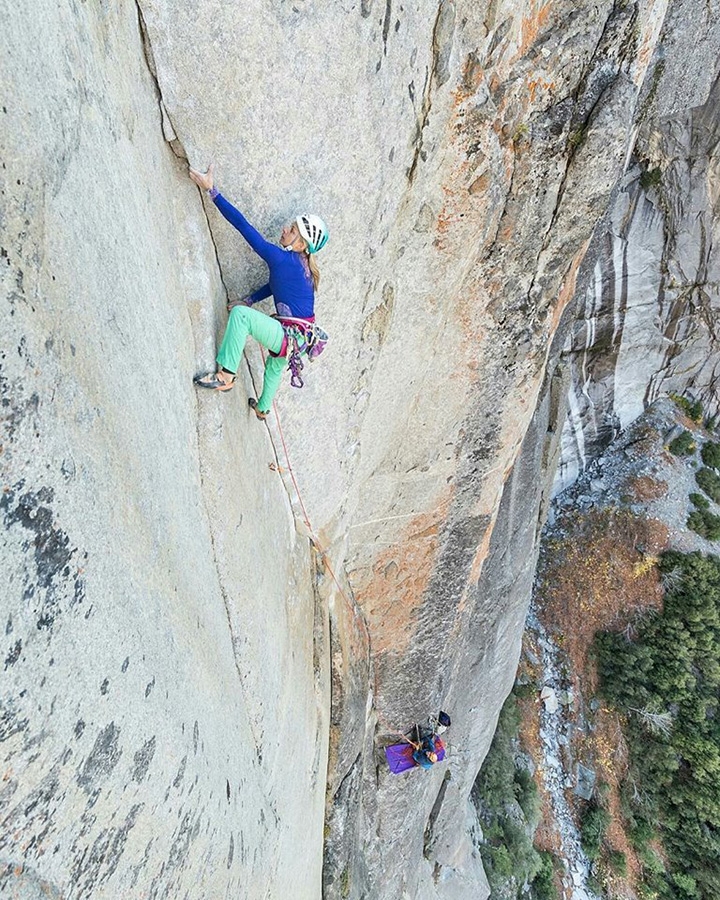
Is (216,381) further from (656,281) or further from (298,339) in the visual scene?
(656,281)

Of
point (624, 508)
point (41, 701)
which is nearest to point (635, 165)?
point (624, 508)

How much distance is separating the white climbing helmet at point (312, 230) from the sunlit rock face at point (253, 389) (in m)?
0.28

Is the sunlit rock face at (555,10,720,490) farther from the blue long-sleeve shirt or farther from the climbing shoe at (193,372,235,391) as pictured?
the climbing shoe at (193,372,235,391)

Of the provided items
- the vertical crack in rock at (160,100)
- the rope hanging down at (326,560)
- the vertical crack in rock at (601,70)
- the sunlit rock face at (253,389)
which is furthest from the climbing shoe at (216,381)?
the vertical crack in rock at (601,70)

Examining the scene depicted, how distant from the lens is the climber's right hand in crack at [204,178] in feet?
9.23

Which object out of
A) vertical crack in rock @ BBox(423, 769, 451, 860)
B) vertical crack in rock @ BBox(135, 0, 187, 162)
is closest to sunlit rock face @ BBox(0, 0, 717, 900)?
vertical crack in rock @ BBox(135, 0, 187, 162)

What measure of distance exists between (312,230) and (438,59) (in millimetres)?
1885

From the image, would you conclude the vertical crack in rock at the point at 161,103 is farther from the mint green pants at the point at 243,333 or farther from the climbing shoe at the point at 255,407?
the climbing shoe at the point at 255,407

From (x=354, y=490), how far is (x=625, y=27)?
4.60m

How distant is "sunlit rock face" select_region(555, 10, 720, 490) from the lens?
416 inches

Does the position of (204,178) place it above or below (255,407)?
above

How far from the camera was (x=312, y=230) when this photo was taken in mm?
3209

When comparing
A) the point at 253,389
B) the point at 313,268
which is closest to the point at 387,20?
the point at 313,268

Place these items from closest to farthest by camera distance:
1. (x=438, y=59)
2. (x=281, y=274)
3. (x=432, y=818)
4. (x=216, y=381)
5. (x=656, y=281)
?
(x=216, y=381) → (x=281, y=274) → (x=438, y=59) → (x=432, y=818) → (x=656, y=281)
